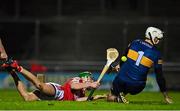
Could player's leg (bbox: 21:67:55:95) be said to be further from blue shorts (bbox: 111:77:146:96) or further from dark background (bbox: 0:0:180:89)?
dark background (bbox: 0:0:180:89)

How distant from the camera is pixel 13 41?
113 ft

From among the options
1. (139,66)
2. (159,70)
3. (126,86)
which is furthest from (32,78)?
(159,70)

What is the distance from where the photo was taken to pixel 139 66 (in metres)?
15.1

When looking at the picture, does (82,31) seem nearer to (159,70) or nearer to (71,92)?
(71,92)

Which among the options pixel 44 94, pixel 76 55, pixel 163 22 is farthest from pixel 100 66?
pixel 44 94

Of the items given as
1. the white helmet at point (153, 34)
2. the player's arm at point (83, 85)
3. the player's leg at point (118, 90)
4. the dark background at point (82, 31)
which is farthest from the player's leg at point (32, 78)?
the dark background at point (82, 31)

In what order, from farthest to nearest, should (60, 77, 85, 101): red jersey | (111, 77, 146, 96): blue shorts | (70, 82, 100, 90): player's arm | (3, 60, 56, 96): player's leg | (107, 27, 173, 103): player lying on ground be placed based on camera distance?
(60, 77, 85, 101): red jersey → (70, 82, 100, 90): player's arm → (111, 77, 146, 96): blue shorts → (107, 27, 173, 103): player lying on ground → (3, 60, 56, 96): player's leg

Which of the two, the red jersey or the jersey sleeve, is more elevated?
the jersey sleeve

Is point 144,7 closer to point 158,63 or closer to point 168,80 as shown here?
point 168,80

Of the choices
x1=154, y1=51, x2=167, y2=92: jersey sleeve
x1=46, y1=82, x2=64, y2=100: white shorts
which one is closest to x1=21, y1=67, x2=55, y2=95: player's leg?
x1=46, y1=82, x2=64, y2=100: white shorts

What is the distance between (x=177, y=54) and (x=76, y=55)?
5.01 meters

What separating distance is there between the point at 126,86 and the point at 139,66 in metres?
0.57

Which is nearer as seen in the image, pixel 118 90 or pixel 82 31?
pixel 118 90

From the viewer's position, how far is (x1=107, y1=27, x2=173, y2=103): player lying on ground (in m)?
15.1
